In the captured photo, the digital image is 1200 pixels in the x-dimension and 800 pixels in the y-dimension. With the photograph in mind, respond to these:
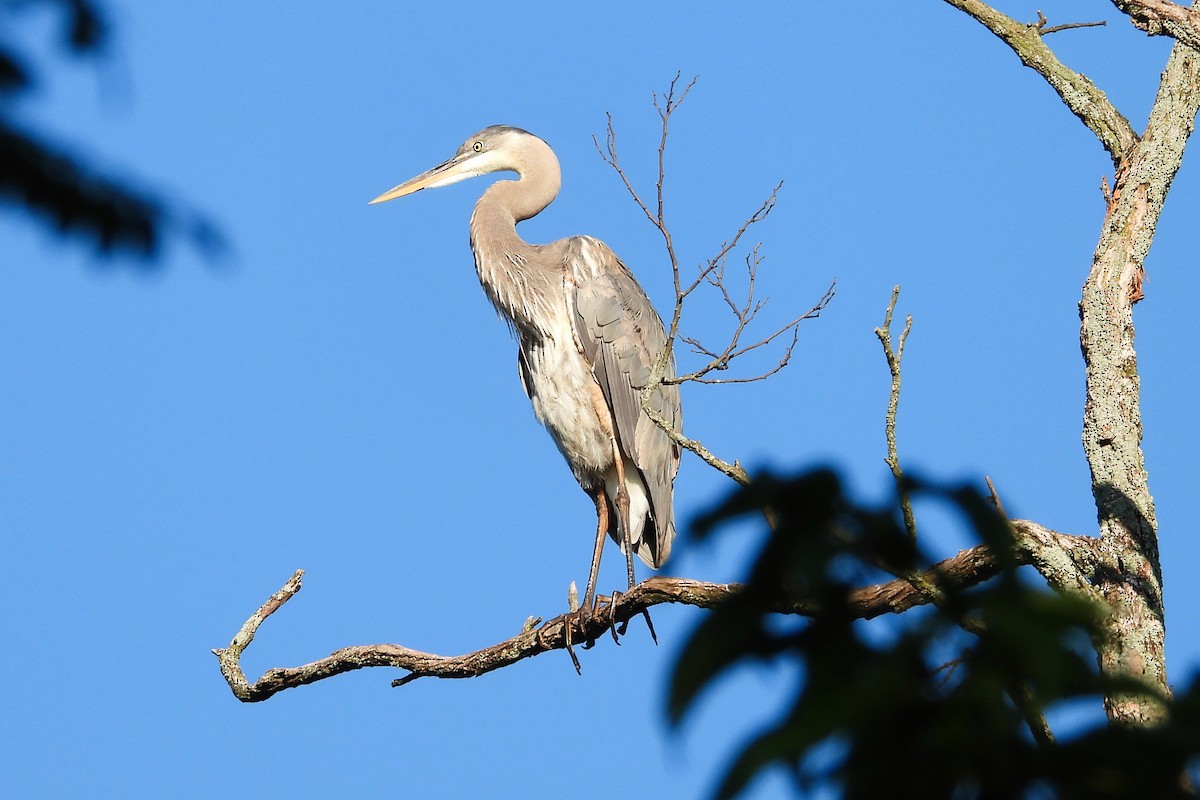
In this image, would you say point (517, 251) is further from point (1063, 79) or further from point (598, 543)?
point (1063, 79)

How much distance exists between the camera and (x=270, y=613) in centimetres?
544

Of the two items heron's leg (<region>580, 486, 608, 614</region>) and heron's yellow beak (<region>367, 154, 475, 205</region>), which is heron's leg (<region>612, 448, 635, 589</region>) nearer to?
heron's leg (<region>580, 486, 608, 614</region>)

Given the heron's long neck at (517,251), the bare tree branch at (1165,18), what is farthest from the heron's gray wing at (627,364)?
the bare tree branch at (1165,18)

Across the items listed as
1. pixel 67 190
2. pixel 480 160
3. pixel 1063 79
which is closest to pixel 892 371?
pixel 1063 79

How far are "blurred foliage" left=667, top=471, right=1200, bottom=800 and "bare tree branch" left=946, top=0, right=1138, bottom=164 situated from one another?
389 centimetres

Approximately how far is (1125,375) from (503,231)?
4.52 metres

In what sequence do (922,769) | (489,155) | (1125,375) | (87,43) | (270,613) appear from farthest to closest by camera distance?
Answer: (489,155) → (270,613) → (1125,375) → (922,769) → (87,43)

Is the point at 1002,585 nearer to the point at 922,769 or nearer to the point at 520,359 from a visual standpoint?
the point at 922,769

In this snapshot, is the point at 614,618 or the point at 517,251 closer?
the point at 614,618

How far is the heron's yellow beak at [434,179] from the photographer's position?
861 centimetres

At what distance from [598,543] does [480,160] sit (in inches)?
117

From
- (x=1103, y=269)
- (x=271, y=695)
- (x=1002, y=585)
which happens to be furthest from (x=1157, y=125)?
(x=271, y=695)

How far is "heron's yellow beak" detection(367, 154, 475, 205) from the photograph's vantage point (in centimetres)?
861

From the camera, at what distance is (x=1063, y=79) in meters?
4.61
